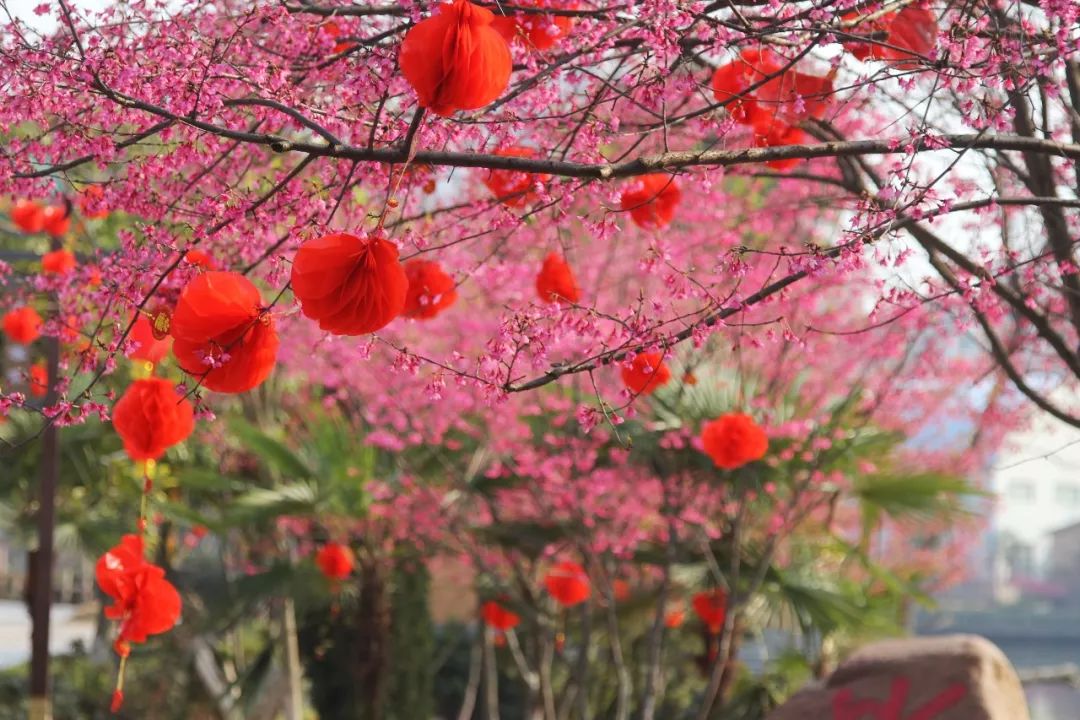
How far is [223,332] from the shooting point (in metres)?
2.42

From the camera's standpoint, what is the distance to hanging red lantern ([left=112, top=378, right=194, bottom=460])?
10.9 feet

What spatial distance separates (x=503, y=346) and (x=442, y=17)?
790mm

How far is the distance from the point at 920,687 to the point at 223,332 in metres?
3.74

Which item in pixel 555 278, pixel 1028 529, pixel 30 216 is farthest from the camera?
pixel 1028 529

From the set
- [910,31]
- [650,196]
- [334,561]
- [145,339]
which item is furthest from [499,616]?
[910,31]

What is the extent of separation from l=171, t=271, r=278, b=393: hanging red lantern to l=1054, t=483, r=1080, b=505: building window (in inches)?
778

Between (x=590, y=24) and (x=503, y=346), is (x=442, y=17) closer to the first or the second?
(x=503, y=346)

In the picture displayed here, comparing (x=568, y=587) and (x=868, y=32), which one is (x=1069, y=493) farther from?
(x=868, y=32)

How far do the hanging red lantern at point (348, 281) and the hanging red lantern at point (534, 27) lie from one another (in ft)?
2.99

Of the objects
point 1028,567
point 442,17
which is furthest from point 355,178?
point 1028,567

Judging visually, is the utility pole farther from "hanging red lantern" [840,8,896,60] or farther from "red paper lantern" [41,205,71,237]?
"hanging red lantern" [840,8,896,60]

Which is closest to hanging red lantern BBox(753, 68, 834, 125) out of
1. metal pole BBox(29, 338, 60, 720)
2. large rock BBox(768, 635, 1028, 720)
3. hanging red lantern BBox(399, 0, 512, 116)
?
hanging red lantern BBox(399, 0, 512, 116)

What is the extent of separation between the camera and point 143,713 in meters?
9.08

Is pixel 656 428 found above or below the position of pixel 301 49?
below
